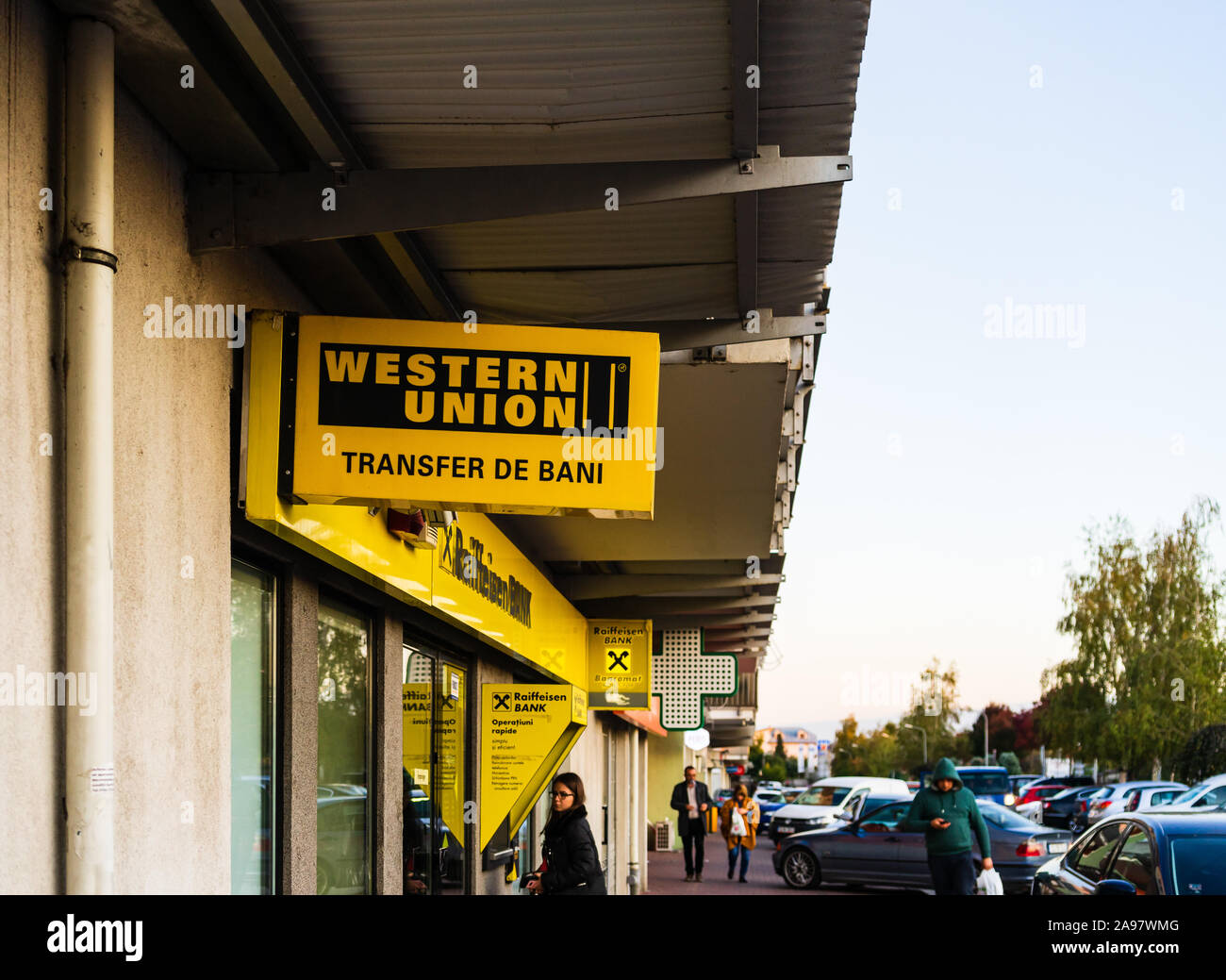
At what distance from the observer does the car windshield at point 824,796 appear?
35.0m

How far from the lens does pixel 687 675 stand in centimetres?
1792

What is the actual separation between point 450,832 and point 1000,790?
3699 cm

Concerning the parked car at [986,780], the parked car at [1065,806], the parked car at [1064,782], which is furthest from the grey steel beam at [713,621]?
the parked car at [1064,782]

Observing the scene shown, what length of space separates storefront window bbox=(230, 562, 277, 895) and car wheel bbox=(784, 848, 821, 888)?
17.4m

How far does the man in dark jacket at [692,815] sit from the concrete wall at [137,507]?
1902cm

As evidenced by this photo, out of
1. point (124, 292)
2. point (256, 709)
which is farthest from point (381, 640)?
point (124, 292)

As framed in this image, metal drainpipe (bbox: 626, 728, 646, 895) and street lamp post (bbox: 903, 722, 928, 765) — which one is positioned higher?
metal drainpipe (bbox: 626, 728, 646, 895)

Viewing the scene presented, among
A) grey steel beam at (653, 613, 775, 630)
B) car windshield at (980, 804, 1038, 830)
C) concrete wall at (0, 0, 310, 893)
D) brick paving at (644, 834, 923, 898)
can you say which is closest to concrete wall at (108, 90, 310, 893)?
concrete wall at (0, 0, 310, 893)

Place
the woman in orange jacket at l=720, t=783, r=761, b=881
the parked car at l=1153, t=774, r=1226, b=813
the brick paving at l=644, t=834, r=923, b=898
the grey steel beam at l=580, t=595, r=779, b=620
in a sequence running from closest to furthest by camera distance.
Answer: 1. the grey steel beam at l=580, t=595, r=779, b=620
2. the brick paving at l=644, t=834, r=923, b=898
3. the woman in orange jacket at l=720, t=783, r=761, b=881
4. the parked car at l=1153, t=774, r=1226, b=813

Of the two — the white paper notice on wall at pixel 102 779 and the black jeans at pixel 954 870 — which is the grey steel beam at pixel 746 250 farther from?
the black jeans at pixel 954 870

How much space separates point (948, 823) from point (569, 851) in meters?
5.26

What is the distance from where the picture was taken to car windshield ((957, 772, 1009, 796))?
42781 mm

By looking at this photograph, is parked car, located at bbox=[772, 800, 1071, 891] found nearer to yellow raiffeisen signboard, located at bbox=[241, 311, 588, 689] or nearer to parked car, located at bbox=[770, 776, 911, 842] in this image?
parked car, located at bbox=[770, 776, 911, 842]

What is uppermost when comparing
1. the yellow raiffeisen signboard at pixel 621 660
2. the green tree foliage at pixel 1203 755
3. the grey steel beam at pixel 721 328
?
the grey steel beam at pixel 721 328
